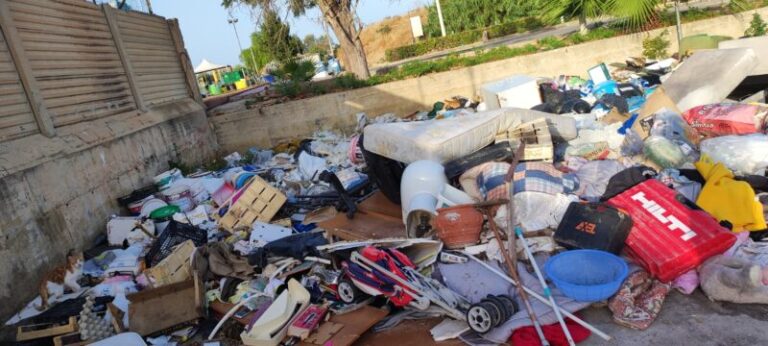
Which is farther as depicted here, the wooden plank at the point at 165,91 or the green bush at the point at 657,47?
the green bush at the point at 657,47

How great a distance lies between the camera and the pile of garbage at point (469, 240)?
3.00m

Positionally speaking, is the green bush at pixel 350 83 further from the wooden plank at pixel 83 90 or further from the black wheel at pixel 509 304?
the black wheel at pixel 509 304

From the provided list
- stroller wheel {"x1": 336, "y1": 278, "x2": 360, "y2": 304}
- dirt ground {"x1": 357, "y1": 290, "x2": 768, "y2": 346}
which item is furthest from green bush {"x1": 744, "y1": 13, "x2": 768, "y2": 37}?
stroller wheel {"x1": 336, "y1": 278, "x2": 360, "y2": 304}

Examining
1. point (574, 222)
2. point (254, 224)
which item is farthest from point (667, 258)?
point (254, 224)

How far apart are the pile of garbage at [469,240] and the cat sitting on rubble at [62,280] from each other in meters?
0.02

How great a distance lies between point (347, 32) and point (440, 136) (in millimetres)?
7237

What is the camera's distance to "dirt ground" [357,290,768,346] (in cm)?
255

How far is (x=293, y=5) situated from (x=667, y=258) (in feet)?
31.0

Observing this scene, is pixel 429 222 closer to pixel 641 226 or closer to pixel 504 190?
pixel 504 190

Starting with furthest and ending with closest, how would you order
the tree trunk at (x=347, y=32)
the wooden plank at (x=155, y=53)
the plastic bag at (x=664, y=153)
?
1. the tree trunk at (x=347, y=32)
2. the wooden plank at (x=155, y=53)
3. the plastic bag at (x=664, y=153)

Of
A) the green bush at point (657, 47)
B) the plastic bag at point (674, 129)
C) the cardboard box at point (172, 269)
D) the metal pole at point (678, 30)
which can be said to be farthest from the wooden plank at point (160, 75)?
the metal pole at point (678, 30)

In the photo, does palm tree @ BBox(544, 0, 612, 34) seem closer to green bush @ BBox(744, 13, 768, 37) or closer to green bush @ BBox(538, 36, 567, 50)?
green bush @ BBox(538, 36, 567, 50)

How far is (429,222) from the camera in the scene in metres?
4.02

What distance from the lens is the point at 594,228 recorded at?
328 centimetres
